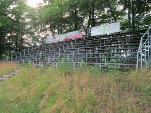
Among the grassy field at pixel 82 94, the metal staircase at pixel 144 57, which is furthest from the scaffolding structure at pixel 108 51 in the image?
the grassy field at pixel 82 94

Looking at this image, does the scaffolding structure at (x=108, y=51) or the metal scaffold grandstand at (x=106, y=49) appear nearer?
the scaffolding structure at (x=108, y=51)

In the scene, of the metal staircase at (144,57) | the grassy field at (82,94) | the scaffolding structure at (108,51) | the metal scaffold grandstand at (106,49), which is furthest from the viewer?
the metal scaffold grandstand at (106,49)

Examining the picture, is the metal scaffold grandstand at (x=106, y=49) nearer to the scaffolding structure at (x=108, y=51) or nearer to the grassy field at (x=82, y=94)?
the scaffolding structure at (x=108, y=51)

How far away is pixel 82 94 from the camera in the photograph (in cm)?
776

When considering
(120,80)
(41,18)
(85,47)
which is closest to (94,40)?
(85,47)

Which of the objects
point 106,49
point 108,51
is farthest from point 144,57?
point 108,51

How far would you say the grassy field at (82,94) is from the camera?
689 cm

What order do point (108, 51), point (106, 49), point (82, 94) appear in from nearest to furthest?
point (82, 94) → point (106, 49) → point (108, 51)

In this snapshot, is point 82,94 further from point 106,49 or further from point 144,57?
point 106,49

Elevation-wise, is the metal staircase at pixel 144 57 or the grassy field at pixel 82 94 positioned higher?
the metal staircase at pixel 144 57

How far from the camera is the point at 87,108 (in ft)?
23.0

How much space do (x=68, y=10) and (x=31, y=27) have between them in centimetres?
727

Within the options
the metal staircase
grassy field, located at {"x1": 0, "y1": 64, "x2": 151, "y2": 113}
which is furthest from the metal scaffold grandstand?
grassy field, located at {"x1": 0, "y1": 64, "x2": 151, "y2": 113}

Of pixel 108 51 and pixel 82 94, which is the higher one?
pixel 108 51
